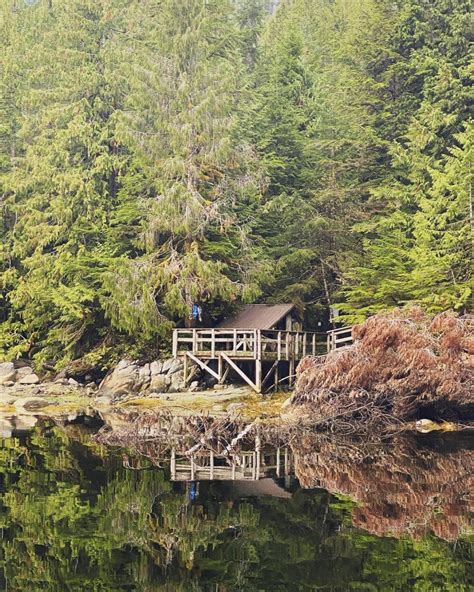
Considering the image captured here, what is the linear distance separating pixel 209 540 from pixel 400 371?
12039mm

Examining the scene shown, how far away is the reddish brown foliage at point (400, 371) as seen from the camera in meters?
20.1

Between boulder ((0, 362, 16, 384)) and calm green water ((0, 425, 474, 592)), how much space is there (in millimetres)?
21384

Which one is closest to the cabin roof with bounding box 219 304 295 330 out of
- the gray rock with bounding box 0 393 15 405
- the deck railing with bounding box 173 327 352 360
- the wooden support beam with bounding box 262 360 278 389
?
the deck railing with bounding box 173 327 352 360

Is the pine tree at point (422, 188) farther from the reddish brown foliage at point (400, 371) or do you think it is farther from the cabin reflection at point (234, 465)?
the cabin reflection at point (234, 465)

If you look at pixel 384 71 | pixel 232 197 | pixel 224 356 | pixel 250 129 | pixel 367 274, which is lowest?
pixel 224 356

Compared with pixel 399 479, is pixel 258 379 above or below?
below

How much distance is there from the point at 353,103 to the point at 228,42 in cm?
671

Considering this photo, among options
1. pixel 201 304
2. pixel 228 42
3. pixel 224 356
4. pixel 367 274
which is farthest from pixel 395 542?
pixel 228 42

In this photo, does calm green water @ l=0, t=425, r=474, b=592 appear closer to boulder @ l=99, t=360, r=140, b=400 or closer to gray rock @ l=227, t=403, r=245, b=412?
gray rock @ l=227, t=403, r=245, b=412

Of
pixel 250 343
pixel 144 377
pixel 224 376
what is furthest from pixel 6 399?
pixel 250 343

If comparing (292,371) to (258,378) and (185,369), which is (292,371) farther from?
(185,369)

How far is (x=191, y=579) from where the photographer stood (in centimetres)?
790

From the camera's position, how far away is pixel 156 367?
29.8m

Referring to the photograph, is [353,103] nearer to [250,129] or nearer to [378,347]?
[250,129]
